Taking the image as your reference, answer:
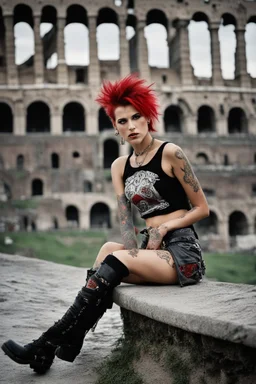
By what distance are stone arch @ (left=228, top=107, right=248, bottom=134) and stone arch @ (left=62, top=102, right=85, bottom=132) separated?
42.7 ft

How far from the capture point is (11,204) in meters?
28.5

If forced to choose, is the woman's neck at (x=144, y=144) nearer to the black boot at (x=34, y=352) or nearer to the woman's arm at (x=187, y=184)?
the woman's arm at (x=187, y=184)

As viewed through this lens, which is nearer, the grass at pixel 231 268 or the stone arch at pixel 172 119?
the grass at pixel 231 268

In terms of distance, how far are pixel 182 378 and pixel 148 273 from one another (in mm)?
885

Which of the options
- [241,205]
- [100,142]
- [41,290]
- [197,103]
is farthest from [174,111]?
[41,290]

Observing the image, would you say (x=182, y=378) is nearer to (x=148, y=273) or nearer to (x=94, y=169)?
(x=148, y=273)

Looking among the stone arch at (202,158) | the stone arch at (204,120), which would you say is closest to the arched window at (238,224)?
the stone arch at (202,158)

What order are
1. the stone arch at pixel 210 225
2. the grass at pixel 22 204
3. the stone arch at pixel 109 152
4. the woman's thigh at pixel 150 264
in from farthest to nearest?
1. the stone arch at pixel 109 152
2. the stone arch at pixel 210 225
3. the grass at pixel 22 204
4. the woman's thigh at pixel 150 264

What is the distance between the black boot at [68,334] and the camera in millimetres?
3047

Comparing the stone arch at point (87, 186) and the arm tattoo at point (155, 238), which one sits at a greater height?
the stone arch at point (87, 186)

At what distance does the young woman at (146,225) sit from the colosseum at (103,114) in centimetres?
2651

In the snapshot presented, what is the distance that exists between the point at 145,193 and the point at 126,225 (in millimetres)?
310

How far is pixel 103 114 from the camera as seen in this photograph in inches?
1642

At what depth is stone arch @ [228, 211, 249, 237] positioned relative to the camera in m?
34.4
